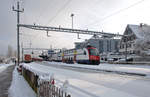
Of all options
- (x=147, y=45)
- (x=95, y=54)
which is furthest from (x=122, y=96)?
(x=147, y=45)

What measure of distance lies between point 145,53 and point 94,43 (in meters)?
52.0

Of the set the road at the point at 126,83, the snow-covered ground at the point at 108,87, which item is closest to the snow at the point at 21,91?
the snow-covered ground at the point at 108,87

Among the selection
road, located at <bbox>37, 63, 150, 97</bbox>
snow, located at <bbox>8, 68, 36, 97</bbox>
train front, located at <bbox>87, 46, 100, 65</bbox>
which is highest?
train front, located at <bbox>87, 46, 100, 65</bbox>

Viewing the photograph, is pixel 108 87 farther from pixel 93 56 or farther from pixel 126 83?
pixel 93 56

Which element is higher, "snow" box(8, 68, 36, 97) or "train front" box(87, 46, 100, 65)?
"train front" box(87, 46, 100, 65)

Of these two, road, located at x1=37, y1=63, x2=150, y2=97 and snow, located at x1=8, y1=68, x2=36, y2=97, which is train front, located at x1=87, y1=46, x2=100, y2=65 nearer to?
road, located at x1=37, y1=63, x2=150, y2=97

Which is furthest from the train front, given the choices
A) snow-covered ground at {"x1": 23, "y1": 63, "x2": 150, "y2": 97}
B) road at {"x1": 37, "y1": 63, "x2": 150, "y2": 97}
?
snow-covered ground at {"x1": 23, "y1": 63, "x2": 150, "y2": 97}

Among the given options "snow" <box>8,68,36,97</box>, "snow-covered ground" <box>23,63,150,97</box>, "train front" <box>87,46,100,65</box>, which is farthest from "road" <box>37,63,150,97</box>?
"train front" <box>87,46,100,65</box>

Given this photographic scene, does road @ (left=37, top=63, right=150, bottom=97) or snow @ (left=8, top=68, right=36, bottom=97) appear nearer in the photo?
road @ (left=37, top=63, right=150, bottom=97)

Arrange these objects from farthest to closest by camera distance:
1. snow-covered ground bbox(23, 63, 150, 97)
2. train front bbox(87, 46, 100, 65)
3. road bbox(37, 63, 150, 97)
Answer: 1. train front bbox(87, 46, 100, 65)
2. road bbox(37, 63, 150, 97)
3. snow-covered ground bbox(23, 63, 150, 97)

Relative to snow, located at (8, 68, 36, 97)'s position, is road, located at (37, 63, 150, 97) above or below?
above

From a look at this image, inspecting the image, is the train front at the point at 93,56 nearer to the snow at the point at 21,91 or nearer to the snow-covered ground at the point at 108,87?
the snow-covered ground at the point at 108,87

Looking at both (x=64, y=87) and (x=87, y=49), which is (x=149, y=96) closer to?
(x=64, y=87)

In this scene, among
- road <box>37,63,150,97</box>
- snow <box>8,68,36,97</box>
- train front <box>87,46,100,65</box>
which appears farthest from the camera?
train front <box>87,46,100,65</box>
